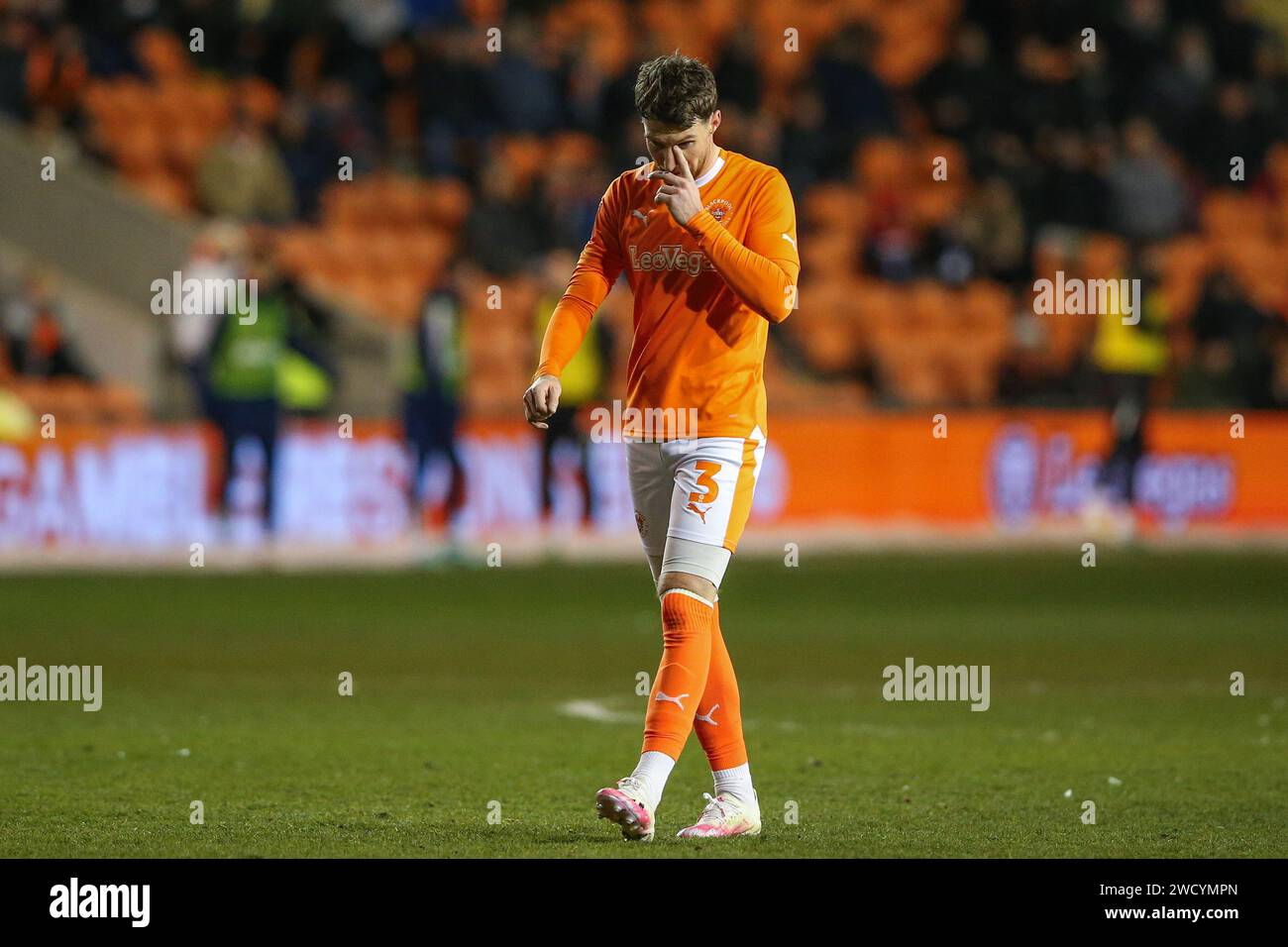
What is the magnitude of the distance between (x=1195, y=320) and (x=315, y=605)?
494 inches

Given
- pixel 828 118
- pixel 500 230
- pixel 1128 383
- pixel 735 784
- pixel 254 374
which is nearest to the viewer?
pixel 735 784

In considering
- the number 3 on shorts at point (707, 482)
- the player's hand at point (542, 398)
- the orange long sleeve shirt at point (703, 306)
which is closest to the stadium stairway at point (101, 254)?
the orange long sleeve shirt at point (703, 306)

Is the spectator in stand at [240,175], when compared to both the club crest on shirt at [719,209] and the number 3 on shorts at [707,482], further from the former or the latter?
the number 3 on shorts at [707,482]

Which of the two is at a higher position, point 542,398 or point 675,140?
point 675,140

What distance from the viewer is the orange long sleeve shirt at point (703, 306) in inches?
241

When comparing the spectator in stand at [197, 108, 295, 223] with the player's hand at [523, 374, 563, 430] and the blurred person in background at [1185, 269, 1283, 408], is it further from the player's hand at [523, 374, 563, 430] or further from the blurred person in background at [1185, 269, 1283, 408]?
the player's hand at [523, 374, 563, 430]

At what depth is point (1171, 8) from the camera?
26469 mm

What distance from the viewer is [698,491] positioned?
6066 millimetres

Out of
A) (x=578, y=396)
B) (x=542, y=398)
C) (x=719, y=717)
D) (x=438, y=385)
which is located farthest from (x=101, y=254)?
(x=719, y=717)

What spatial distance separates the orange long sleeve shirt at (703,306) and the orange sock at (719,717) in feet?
2.13

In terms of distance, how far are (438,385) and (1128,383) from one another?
6229 millimetres

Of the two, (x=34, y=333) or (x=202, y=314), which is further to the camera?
(x=34, y=333)

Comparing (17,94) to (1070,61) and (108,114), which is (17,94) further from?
(1070,61)

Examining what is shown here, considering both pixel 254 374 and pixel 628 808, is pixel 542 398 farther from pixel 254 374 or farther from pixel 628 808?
pixel 254 374
